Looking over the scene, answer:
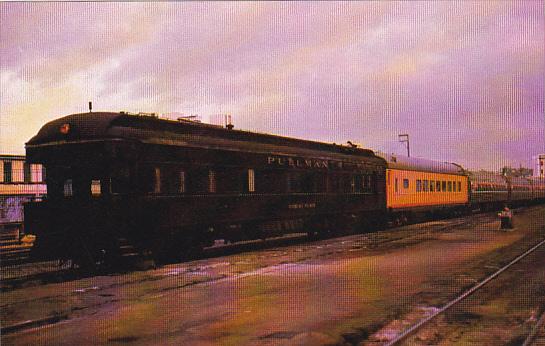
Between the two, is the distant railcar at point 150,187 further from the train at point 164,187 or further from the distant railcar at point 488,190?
the distant railcar at point 488,190

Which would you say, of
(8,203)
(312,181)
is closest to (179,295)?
(312,181)

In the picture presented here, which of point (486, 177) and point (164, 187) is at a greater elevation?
point (486, 177)

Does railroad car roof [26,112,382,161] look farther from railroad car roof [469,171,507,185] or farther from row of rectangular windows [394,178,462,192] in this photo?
railroad car roof [469,171,507,185]

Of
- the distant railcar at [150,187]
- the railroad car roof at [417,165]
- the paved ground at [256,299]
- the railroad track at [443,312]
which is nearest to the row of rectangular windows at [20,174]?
the railroad car roof at [417,165]

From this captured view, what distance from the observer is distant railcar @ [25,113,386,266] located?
42.6 ft

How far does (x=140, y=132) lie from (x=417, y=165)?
70.5 feet

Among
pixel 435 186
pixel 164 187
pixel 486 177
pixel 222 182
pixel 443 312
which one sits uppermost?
pixel 486 177

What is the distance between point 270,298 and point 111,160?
5068mm

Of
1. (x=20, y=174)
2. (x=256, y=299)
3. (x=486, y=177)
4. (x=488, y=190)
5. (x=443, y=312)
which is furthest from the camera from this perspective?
(x=486, y=177)

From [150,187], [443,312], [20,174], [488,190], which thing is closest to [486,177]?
[488,190]

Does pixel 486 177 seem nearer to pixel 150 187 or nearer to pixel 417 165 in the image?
pixel 417 165

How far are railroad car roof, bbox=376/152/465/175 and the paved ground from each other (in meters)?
12.3

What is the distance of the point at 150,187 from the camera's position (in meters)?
13.7

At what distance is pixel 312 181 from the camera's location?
68.7ft
